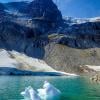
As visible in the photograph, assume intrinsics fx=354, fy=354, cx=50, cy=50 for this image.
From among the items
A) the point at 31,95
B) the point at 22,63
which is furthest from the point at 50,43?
the point at 31,95

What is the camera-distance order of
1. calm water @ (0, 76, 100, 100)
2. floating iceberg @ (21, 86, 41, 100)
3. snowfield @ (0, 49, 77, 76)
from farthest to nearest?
snowfield @ (0, 49, 77, 76)
calm water @ (0, 76, 100, 100)
floating iceberg @ (21, 86, 41, 100)

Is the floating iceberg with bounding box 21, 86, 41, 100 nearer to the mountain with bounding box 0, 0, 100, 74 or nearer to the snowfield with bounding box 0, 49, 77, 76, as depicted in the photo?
the snowfield with bounding box 0, 49, 77, 76

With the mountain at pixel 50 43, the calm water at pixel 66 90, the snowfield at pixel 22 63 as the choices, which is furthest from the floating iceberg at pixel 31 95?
the mountain at pixel 50 43

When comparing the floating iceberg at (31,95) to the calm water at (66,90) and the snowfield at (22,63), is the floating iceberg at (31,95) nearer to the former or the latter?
the calm water at (66,90)

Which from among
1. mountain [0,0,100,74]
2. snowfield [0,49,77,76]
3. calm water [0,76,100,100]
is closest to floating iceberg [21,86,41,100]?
calm water [0,76,100,100]

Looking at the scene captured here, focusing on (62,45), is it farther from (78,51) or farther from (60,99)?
(60,99)

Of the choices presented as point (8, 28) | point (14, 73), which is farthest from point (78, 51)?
point (14, 73)

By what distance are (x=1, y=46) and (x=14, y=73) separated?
40460 millimetres

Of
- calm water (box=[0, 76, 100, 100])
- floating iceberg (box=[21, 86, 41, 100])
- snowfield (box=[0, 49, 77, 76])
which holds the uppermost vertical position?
floating iceberg (box=[21, 86, 41, 100])

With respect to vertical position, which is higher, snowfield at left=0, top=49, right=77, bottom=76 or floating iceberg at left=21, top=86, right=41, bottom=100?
floating iceberg at left=21, top=86, right=41, bottom=100

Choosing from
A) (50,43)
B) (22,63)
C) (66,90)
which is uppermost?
(66,90)

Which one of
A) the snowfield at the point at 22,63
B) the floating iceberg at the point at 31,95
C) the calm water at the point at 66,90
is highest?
the floating iceberg at the point at 31,95

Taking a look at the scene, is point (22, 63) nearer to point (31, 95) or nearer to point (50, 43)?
point (50, 43)

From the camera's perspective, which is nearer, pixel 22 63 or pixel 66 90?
pixel 66 90
